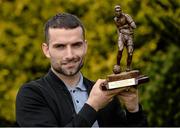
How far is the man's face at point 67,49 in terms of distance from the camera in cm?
314

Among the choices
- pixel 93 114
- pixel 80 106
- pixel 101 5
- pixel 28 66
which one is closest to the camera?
pixel 93 114

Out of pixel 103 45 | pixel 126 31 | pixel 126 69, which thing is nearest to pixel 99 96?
pixel 126 69

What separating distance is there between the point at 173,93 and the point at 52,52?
10.5 feet

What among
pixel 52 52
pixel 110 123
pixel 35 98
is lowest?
pixel 110 123

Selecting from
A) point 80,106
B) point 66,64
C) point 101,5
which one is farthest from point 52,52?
point 101,5

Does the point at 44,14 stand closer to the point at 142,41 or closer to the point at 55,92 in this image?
the point at 142,41

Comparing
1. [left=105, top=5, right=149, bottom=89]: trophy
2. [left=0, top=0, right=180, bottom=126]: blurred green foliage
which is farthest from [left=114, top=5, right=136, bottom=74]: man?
[left=0, top=0, right=180, bottom=126]: blurred green foliage

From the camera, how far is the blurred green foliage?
6092 millimetres

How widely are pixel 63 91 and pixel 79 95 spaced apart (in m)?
0.09

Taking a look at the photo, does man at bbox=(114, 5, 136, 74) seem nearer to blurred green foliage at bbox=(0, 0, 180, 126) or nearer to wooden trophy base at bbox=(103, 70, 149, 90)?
wooden trophy base at bbox=(103, 70, 149, 90)

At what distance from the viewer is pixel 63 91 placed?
3.19 m

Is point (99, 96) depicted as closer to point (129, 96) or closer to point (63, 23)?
point (129, 96)

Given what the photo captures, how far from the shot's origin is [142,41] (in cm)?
633

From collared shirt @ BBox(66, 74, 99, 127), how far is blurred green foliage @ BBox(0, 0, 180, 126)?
2754 mm
